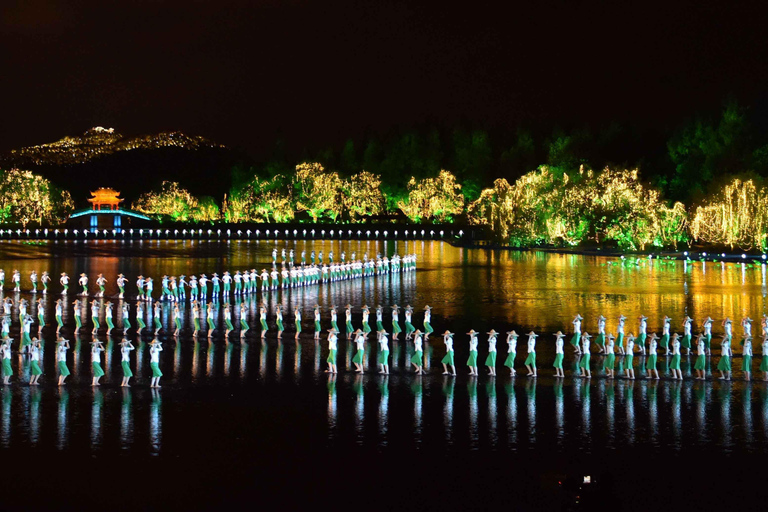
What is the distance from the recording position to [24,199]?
120062 millimetres

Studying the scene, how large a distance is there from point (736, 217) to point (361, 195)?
2450 inches

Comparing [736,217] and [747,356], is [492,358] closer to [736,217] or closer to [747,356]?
[747,356]

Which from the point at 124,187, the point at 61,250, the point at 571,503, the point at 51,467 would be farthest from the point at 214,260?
the point at 124,187

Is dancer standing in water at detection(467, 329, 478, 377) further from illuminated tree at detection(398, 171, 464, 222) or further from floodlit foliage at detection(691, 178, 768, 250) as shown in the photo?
illuminated tree at detection(398, 171, 464, 222)

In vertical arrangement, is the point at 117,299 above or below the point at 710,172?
below

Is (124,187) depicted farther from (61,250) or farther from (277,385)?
(277,385)

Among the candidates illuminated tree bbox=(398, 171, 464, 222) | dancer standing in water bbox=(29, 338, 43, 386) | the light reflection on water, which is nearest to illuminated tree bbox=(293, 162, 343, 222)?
illuminated tree bbox=(398, 171, 464, 222)

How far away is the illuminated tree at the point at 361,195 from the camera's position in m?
121

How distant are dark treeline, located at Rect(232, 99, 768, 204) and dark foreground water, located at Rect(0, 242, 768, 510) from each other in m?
59.8

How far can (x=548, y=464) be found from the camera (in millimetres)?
15297

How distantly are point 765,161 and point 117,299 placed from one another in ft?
212

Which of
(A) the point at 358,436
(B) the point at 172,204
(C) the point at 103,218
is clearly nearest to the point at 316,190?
(B) the point at 172,204

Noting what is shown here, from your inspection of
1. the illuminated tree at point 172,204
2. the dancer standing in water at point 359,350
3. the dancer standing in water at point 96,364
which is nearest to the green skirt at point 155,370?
the dancer standing in water at point 96,364

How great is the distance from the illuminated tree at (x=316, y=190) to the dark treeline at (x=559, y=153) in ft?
17.9
